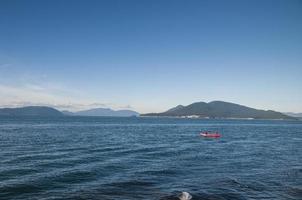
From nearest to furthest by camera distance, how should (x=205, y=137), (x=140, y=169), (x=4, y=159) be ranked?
(x=140, y=169) < (x=4, y=159) < (x=205, y=137)

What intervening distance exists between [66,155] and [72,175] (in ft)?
47.6

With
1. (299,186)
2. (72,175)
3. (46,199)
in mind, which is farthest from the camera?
(72,175)

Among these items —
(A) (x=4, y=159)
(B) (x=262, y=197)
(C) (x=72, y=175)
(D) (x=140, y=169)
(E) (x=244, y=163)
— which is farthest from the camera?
(E) (x=244, y=163)

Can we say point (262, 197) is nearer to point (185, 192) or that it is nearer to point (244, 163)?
point (185, 192)

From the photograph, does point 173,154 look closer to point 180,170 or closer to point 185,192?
point 180,170

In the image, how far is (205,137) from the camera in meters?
95.6

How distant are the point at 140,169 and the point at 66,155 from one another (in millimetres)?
14211

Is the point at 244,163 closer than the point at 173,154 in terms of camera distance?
Yes

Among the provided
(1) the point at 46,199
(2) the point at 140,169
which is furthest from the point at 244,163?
(1) the point at 46,199

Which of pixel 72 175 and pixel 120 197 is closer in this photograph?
pixel 120 197

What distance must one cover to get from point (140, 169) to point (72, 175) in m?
8.19

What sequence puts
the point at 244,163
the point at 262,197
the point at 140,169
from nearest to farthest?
the point at 262,197 < the point at 140,169 < the point at 244,163

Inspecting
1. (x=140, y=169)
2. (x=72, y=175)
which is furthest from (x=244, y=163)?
(x=72, y=175)

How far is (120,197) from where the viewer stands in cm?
2661
